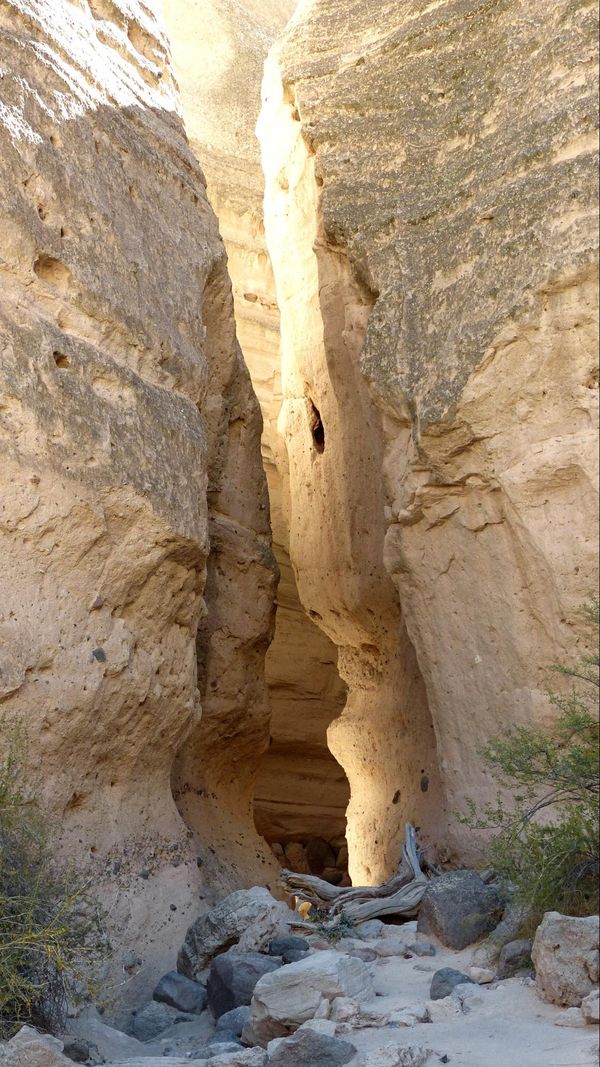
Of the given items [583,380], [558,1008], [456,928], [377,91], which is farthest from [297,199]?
[558,1008]

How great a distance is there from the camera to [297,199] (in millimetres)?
11656

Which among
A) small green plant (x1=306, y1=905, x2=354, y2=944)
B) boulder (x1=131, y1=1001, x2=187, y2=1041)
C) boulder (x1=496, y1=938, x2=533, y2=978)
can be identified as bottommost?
boulder (x1=131, y1=1001, x2=187, y2=1041)

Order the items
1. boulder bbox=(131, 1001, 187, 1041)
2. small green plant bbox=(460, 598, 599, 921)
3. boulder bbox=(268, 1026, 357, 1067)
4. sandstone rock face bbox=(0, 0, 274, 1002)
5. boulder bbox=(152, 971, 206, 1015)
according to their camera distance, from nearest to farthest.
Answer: boulder bbox=(268, 1026, 357, 1067) → small green plant bbox=(460, 598, 599, 921) → boulder bbox=(131, 1001, 187, 1041) → boulder bbox=(152, 971, 206, 1015) → sandstone rock face bbox=(0, 0, 274, 1002)

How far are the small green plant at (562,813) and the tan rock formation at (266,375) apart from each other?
6967 mm

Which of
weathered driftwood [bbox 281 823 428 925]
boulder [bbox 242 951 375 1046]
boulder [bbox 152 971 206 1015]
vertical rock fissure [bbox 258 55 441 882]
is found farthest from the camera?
vertical rock fissure [bbox 258 55 441 882]

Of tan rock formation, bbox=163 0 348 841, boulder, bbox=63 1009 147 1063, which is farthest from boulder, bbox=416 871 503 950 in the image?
tan rock formation, bbox=163 0 348 841

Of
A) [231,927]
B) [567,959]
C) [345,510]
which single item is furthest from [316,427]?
[567,959]

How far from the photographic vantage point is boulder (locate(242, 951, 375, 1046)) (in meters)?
5.41

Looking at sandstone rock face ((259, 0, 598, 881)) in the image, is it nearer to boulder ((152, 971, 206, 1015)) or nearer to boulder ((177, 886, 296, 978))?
boulder ((177, 886, 296, 978))

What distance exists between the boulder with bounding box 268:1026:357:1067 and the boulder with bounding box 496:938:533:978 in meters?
1.17

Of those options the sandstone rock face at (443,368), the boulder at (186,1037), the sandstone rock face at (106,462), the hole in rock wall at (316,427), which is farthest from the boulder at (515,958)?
the hole in rock wall at (316,427)

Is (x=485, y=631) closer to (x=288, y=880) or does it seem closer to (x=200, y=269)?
(x=288, y=880)

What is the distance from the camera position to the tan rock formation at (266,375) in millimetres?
14930

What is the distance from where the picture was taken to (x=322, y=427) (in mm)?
11477
